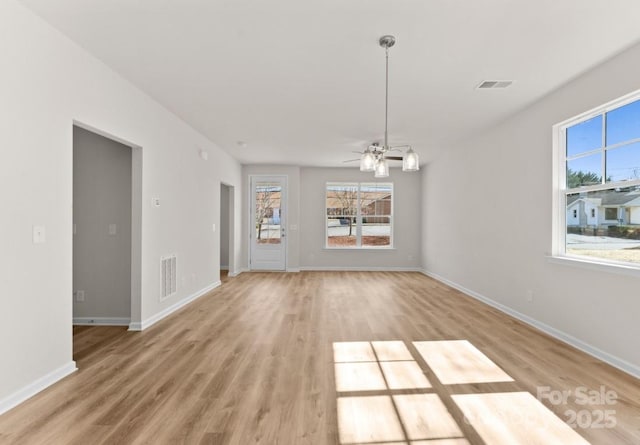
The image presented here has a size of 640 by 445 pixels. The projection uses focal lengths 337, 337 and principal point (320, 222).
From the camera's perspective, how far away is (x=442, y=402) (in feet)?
7.46

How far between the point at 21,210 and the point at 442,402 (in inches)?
124

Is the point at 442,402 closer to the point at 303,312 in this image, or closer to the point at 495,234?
the point at 303,312

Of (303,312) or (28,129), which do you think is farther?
(303,312)

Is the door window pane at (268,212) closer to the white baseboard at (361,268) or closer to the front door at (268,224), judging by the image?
the front door at (268,224)

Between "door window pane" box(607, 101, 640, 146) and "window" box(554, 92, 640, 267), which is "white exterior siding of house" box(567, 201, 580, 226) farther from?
"door window pane" box(607, 101, 640, 146)

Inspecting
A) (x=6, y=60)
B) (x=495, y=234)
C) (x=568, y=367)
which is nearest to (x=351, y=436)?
(x=568, y=367)

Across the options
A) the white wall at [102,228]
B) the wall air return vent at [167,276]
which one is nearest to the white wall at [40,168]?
the white wall at [102,228]

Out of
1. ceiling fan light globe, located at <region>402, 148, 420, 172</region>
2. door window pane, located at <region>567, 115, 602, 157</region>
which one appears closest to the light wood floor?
ceiling fan light globe, located at <region>402, 148, 420, 172</region>


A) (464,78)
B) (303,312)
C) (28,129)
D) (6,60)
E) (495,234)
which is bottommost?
(303,312)

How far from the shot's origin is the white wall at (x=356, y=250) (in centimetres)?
859

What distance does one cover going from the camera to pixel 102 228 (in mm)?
4008

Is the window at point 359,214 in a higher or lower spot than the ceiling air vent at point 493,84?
lower

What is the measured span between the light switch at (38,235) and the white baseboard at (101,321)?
185 centimetres

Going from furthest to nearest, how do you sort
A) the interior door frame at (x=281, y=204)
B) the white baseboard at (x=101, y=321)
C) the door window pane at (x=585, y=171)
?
the interior door frame at (x=281, y=204) → the white baseboard at (x=101, y=321) → the door window pane at (x=585, y=171)
